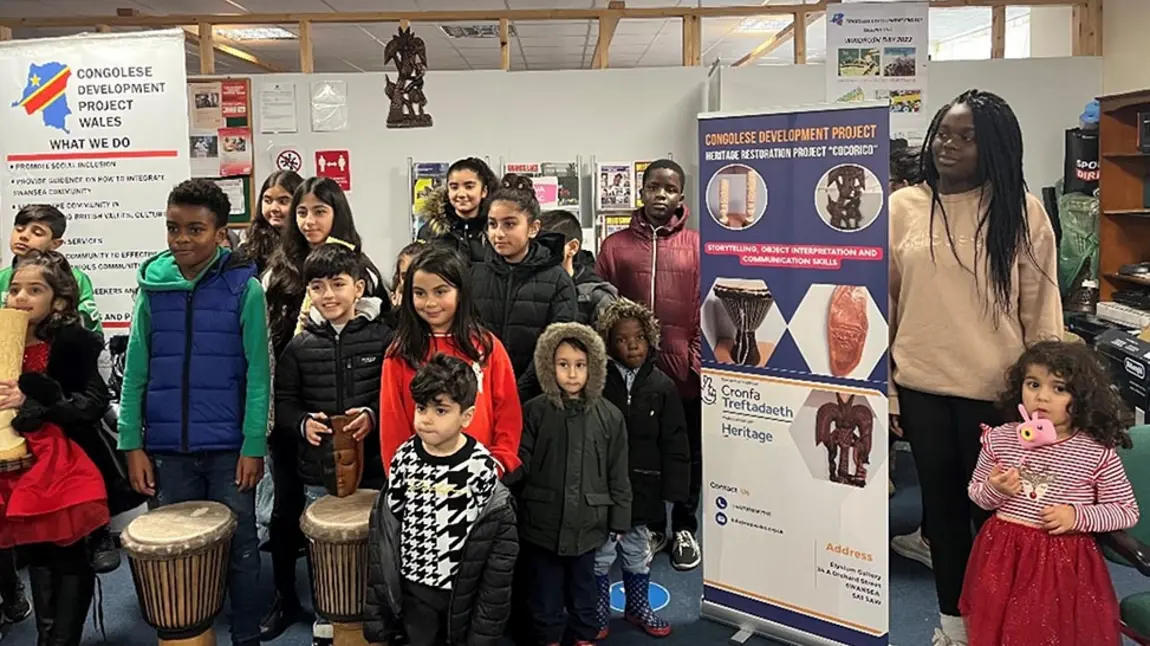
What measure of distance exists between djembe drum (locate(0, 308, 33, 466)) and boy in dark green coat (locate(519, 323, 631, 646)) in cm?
142

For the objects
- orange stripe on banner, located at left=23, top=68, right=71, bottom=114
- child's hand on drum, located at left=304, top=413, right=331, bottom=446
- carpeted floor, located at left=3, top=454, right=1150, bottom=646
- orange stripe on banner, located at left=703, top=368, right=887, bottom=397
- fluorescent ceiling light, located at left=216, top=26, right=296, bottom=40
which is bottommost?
carpeted floor, located at left=3, top=454, right=1150, bottom=646

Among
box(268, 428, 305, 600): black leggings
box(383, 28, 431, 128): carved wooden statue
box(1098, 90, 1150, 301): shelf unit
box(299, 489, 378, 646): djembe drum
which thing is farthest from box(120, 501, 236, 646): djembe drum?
box(1098, 90, 1150, 301): shelf unit

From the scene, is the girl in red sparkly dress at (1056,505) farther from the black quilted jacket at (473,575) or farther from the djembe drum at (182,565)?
the djembe drum at (182,565)

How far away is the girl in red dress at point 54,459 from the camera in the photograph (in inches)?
99.4

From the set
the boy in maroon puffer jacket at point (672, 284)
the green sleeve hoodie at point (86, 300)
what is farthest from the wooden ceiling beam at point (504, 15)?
the green sleeve hoodie at point (86, 300)

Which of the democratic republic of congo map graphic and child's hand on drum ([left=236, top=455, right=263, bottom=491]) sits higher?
the democratic republic of congo map graphic

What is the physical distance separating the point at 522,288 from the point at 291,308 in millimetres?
803

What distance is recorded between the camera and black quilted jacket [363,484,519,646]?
7.36ft

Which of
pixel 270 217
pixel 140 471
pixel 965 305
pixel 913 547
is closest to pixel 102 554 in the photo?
pixel 140 471

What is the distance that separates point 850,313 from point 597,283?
113 centimetres

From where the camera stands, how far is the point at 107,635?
9.75 feet

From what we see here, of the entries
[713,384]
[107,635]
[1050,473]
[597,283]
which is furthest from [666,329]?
[107,635]

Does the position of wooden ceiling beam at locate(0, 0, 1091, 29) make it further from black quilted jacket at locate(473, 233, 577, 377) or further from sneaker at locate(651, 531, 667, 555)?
sneaker at locate(651, 531, 667, 555)

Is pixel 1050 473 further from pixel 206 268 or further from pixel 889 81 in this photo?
pixel 889 81
